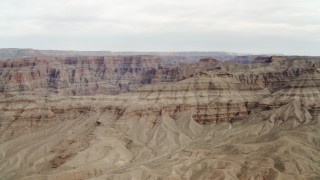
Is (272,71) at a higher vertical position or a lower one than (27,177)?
higher

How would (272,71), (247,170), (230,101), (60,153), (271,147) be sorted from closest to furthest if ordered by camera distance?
(247,170), (271,147), (60,153), (230,101), (272,71)

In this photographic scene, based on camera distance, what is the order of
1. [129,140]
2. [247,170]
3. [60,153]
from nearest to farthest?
1. [247,170]
2. [60,153]
3. [129,140]

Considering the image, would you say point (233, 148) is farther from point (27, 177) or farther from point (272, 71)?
point (272, 71)

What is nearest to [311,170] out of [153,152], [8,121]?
[153,152]

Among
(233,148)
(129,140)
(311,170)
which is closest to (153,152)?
(129,140)

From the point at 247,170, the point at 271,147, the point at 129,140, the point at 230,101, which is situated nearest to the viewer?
the point at 247,170

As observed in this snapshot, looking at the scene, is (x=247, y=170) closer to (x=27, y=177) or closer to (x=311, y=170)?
(x=311, y=170)

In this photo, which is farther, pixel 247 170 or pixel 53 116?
pixel 53 116
